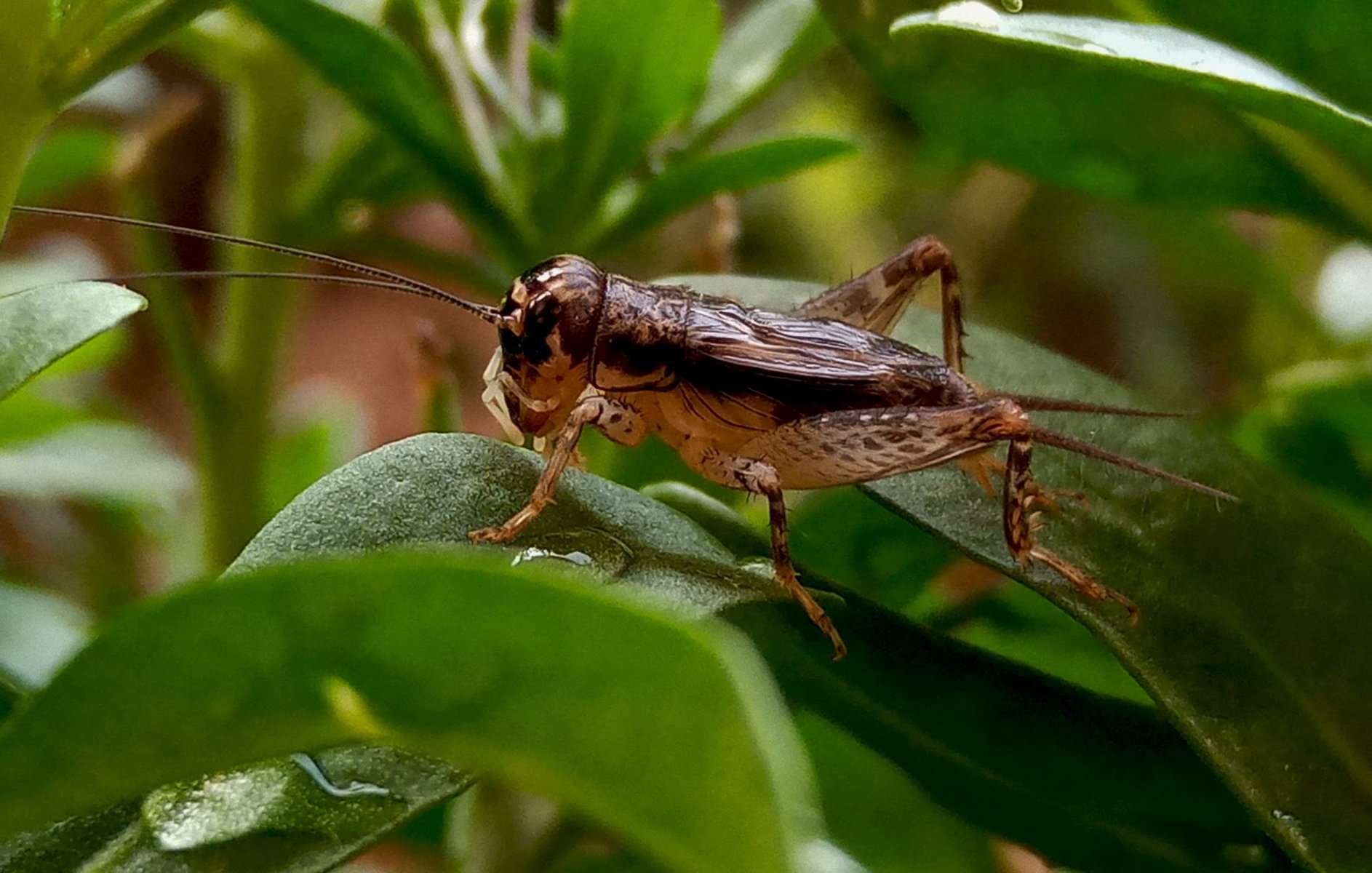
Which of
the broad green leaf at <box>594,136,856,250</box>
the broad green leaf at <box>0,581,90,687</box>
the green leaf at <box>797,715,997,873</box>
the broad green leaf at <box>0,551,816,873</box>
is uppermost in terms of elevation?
the broad green leaf at <box>594,136,856,250</box>

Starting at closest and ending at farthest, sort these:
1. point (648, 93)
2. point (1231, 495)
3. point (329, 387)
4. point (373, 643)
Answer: point (373, 643)
point (1231, 495)
point (648, 93)
point (329, 387)

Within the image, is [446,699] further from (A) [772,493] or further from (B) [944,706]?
(A) [772,493]

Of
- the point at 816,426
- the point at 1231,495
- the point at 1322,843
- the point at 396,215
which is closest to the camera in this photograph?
the point at 1322,843

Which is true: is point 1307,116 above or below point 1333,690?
above

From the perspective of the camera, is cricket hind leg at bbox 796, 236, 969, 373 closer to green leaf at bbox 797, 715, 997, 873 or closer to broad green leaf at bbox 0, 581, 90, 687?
green leaf at bbox 797, 715, 997, 873

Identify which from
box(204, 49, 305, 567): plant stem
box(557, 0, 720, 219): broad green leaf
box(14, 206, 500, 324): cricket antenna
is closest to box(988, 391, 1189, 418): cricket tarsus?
box(557, 0, 720, 219): broad green leaf

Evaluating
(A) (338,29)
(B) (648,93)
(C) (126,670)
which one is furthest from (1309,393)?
(C) (126,670)

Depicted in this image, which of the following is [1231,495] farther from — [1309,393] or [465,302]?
[465,302]
